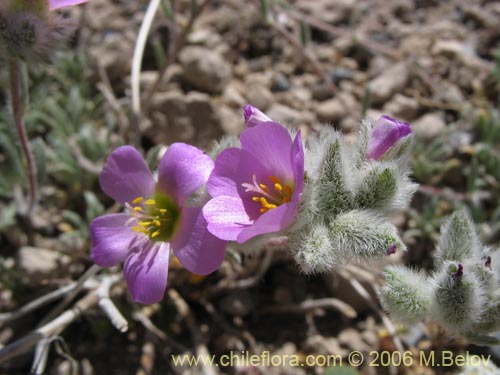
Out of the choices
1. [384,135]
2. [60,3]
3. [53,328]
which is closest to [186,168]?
[384,135]

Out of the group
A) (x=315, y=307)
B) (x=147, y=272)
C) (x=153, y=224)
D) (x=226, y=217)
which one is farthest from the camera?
(x=315, y=307)

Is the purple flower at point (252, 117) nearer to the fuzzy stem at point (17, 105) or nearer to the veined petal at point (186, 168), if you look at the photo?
the veined petal at point (186, 168)

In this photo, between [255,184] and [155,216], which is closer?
[255,184]

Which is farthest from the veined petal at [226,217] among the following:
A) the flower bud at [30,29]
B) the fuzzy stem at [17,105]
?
the fuzzy stem at [17,105]

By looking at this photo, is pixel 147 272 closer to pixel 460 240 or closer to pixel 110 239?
pixel 110 239

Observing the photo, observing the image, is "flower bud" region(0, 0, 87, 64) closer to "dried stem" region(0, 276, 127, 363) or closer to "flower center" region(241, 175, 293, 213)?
"flower center" region(241, 175, 293, 213)

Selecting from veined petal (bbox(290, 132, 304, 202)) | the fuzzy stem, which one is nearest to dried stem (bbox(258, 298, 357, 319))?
veined petal (bbox(290, 132, 304, 202))

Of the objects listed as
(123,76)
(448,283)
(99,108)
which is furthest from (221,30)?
(448,283)
